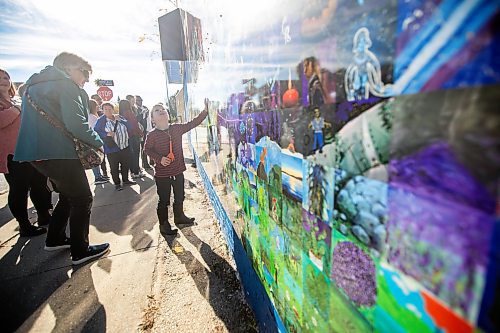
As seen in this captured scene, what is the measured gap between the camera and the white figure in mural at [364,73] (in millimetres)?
588

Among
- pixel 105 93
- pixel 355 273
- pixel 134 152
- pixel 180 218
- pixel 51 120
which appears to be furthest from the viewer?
pixel 105 93

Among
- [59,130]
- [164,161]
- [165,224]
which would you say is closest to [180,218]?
[165,224]

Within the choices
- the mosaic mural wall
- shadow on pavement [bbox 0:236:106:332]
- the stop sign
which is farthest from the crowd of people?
the stop sign

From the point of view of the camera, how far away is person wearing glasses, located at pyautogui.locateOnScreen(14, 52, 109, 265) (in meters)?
2.29

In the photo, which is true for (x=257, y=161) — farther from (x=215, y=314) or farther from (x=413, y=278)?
(x=215, y=314)

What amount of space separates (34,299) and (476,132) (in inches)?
126

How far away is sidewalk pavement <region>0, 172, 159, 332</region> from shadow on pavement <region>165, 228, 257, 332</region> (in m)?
0.40

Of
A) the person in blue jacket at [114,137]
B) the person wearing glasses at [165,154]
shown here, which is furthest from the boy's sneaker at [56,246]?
the person in blue jacket at [114,137]

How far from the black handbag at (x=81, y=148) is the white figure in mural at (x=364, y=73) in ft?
8.41

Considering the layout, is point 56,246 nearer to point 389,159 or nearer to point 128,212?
point 128,212

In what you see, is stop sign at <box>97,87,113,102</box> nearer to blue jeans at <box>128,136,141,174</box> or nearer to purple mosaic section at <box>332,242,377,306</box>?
blue jeans at <box>128,136,141,174</box>

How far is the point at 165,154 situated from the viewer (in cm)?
319

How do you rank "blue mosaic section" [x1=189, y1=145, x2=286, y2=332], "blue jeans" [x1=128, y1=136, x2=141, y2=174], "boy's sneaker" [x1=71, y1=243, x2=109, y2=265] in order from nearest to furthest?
"blue mosaic section" [x1=189, y1=145, x2=286, y2=332], "boy's sneaker" [x1=71, y1=243, x2=109, y2=265], "blue jeans" [x1=128, y1=136, x2=141, y2=174]

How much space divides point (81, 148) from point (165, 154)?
0.90m
